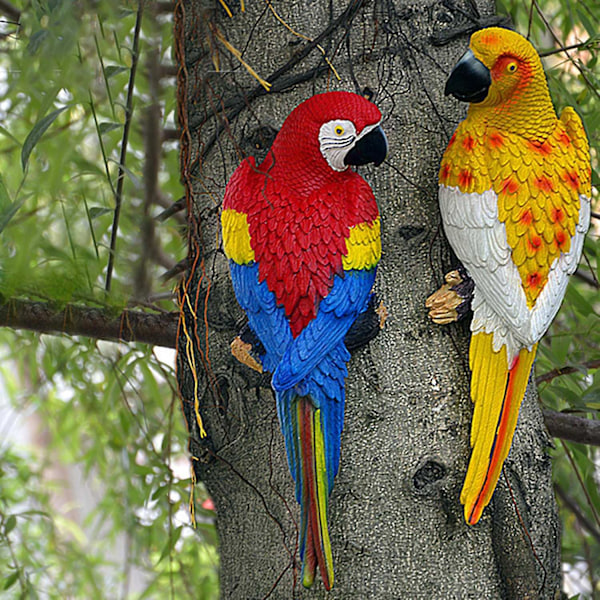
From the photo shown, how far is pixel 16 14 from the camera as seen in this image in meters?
1.17

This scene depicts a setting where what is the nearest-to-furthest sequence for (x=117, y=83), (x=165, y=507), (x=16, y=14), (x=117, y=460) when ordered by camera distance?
(x=117, y=83), (x=16, y=14), (x=165, y=507), (x=117, y=460)

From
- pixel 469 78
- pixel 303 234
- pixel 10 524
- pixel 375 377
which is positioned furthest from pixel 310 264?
pixel 10 524

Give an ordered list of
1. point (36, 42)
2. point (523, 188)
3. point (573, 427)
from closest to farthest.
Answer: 1. point (36, 42)
2. point (523, 188)
3. point (573, 427)

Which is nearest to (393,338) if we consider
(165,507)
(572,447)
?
(572,447)

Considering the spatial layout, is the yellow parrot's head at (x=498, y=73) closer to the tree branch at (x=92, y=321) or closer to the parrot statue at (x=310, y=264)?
the parrot statue at (x=310, y=264)

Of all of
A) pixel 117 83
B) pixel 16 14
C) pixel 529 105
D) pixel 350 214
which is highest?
pixel 16 14

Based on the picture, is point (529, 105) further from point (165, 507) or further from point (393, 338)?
point (165, 507)

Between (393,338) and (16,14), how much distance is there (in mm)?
858

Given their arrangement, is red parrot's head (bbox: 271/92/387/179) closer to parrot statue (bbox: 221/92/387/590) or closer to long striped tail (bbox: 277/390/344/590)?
parrot statue (bbox: 221/92/387/590)

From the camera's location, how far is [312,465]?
646mm

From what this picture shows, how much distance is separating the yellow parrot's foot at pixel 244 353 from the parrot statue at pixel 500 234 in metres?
0.21

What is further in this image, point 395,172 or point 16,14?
point 16,14

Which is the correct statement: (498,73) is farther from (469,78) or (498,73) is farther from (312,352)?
(312,352)

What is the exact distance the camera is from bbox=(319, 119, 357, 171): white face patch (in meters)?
0.69
